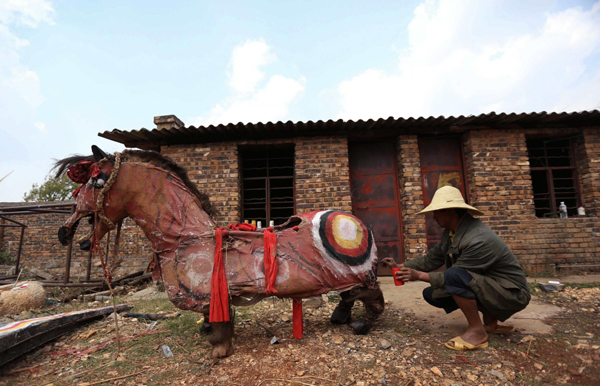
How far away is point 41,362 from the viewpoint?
7.73 ft

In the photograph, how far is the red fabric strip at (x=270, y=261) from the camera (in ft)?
7.49

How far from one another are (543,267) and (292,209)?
464 cm

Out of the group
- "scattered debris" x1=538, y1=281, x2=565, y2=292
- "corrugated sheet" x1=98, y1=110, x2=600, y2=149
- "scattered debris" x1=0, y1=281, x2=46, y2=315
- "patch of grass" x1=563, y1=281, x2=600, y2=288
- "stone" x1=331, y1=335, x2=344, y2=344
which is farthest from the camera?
"corrugated sheet" x1=98, y1=110, x2=600, y2=149

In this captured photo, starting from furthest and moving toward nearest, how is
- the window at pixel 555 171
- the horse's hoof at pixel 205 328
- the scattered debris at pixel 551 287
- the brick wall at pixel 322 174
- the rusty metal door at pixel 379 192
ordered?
the window at pixel 555 171 → the rusty metal door at pixel 379 192 → the brick wall at pixel 322 174 → the scattered debris at pixel 551 287 → the horse's hoof at pixel 205 328

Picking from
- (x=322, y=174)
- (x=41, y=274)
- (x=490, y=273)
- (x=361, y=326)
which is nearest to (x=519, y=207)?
(x=322, y=174)

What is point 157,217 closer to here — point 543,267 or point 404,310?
point 404,310

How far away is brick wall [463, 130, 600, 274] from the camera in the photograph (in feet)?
17.4

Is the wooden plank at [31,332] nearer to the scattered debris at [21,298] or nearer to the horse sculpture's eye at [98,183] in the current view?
the horse sculpture's eye at [98,183]

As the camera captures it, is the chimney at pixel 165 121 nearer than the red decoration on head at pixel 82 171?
No

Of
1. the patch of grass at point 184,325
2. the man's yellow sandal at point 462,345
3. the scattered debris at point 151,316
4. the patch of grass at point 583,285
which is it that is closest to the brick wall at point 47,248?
the scattered debris at point 151,316

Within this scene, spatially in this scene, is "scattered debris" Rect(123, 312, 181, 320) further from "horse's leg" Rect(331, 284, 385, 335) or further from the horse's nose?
"horse's leg" Rect(331, 284, 385, 335)

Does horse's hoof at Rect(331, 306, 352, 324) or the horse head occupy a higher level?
the horse head

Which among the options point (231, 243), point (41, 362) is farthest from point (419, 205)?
point (41, 362)

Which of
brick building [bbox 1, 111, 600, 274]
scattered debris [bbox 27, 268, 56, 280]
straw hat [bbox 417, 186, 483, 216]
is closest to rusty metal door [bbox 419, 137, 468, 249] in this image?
brick building [bbox 1, 111, 600, 274]
